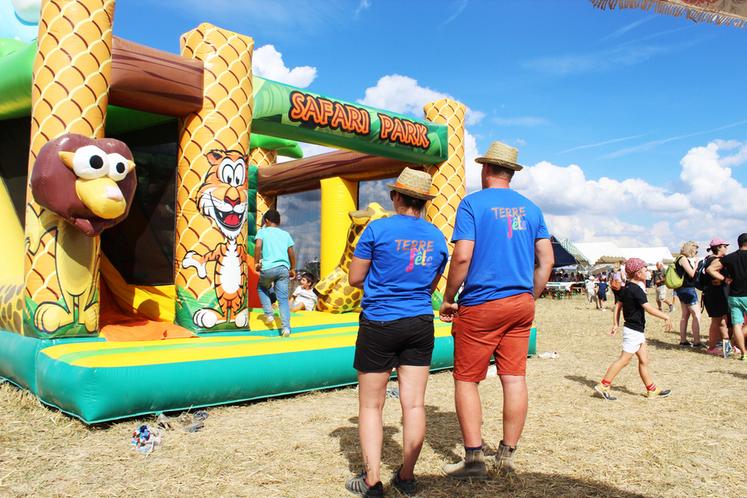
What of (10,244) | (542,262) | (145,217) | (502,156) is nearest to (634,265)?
(542,262)

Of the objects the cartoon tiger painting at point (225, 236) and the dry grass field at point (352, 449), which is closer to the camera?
the dry grass field at point (352, 449)

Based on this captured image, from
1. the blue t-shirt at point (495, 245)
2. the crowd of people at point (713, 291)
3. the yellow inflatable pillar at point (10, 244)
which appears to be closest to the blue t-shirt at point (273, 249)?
the yellow inflatable pillar at point (10, 244)

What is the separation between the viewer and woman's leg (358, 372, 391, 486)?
2459 mm

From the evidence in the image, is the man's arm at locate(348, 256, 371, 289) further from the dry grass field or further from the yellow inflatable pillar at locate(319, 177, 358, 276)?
the yellow inflatable pillar at locate(319, 177, 358, 276)

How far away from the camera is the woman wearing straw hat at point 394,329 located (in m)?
2.48

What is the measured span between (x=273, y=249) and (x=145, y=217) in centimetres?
163

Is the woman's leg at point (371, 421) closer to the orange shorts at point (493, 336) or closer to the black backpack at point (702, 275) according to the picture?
the orange shorts at point (493, 336)

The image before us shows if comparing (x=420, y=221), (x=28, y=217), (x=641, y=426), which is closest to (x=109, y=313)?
(x=28, y=217)

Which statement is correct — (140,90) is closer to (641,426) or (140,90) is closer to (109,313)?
(109,313)

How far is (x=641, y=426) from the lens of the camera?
3.78 m

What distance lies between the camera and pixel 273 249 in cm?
528

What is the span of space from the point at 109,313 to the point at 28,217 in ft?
4.71

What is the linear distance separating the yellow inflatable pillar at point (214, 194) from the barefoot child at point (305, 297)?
2705 millimetres

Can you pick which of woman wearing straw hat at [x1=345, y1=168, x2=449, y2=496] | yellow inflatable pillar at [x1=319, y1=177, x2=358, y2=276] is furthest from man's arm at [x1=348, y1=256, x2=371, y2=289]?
yellow inflatable pillar at [x1=319, y1=177, x2=358, y2=276]
